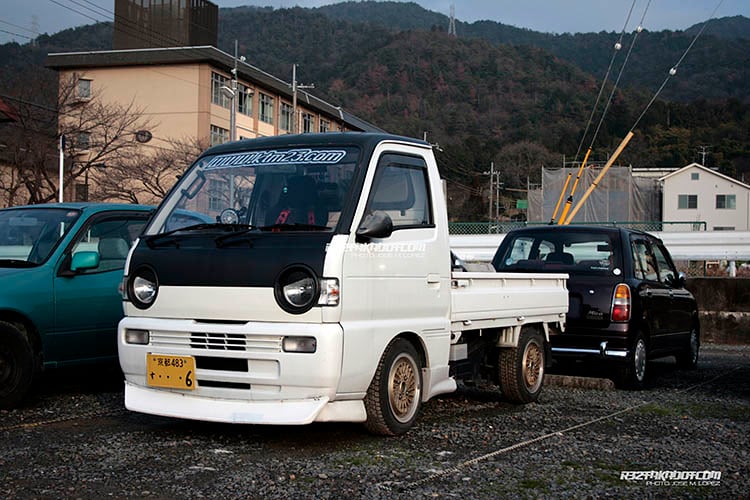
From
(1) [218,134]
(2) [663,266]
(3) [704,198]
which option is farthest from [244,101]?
(2) [663,266]

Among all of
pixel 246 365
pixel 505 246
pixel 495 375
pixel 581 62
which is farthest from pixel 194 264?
pixel 581 62

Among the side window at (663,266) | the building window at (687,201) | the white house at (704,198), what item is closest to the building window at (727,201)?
the white house at (704,198)

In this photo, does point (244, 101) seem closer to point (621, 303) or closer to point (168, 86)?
point (168, 86)

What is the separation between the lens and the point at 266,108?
6625 centimetres

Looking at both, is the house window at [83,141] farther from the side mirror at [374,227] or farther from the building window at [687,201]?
the building window at [687,201]

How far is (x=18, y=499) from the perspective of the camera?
4309 mm

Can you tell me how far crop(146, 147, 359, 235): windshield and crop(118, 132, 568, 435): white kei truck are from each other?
0.04ft

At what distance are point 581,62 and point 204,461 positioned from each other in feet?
501

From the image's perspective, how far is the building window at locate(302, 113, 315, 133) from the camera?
7112 centimetres

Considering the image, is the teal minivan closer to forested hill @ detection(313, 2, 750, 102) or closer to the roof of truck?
the roof of truck

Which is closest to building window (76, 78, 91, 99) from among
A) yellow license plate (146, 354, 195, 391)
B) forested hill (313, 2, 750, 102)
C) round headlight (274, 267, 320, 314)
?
yellow license plate (146, 354, 195, 391)

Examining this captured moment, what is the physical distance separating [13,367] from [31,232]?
144 cm

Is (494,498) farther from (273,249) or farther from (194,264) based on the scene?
(194,264)

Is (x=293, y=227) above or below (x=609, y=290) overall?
above
